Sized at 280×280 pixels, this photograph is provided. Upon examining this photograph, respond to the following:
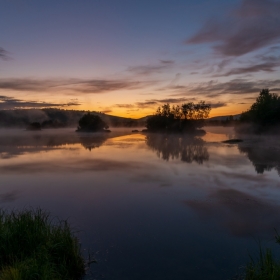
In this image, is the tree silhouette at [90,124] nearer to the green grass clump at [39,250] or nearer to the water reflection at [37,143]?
the water reflection at [37,143]

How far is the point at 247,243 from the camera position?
7.50 metres

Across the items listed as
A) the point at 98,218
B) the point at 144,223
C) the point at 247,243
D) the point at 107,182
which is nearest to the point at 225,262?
the point at 247,243

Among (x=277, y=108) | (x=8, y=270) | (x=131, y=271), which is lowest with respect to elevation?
(x=131, y=271)

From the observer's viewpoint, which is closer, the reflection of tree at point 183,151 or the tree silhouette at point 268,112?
the reflection of tree at point 183,151

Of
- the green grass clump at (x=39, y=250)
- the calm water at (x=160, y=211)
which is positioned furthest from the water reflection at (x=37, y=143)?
the green grass clump at (x=39, y=250)

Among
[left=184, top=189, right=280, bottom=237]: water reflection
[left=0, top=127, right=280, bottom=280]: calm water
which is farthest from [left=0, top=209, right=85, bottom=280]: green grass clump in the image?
[left=184, top=189, right=280, bottom=237]: water reflection

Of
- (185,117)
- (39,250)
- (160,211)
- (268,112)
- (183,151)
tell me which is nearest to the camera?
(39,250)

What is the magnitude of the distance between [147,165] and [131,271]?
1404 cm

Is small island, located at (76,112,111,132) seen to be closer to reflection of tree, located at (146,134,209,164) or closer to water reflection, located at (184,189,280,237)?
reflection of tree, located at (146,134,209,164)

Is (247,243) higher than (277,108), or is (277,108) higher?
(277,108)

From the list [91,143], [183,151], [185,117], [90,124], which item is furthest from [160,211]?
[90,124]

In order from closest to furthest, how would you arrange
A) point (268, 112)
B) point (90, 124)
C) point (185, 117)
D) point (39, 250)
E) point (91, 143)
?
point (39, 250)
point (91, 143)
point (268, 112)
point (185, 117)
point (90, 124)

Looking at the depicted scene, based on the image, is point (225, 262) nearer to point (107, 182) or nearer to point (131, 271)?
point (131, 271)

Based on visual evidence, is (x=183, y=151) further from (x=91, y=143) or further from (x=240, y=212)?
(x=240, y=212)
